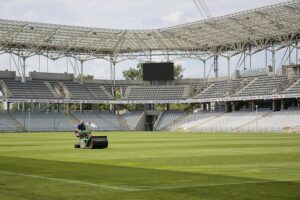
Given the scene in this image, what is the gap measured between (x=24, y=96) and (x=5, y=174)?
84170 mm

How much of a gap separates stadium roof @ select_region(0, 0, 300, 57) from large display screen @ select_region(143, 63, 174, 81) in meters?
3.38

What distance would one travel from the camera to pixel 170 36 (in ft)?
318

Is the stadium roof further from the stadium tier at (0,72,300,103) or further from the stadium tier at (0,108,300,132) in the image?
the stadium tier at (0,108,300,132)

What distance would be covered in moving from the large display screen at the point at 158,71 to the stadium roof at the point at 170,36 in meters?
3.38

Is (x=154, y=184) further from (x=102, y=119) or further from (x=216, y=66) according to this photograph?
(x=216, y=66)

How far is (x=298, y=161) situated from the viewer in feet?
73.5

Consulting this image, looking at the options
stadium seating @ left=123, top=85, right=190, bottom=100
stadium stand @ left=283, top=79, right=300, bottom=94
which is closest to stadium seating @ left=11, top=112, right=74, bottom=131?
stadium seating @ left=123, top=85, right=190, bottom=100

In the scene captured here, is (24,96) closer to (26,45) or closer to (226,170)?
(26,45)

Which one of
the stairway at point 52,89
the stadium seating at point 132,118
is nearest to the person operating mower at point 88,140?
the stairway at point 52,89

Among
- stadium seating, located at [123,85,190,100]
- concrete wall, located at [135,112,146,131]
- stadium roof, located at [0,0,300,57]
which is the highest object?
stadium roof, located at [0,0,300,57]

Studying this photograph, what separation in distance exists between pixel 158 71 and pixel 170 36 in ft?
45.6

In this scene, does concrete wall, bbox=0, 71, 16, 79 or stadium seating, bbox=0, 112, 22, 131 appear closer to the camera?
stadium seating, bbox=0, 112, 22, 131

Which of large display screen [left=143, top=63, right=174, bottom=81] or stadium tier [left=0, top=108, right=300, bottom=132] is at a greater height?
large display screen [left=143, top=63, right=174, bottom=81]

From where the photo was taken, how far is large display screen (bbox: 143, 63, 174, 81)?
10912cm
